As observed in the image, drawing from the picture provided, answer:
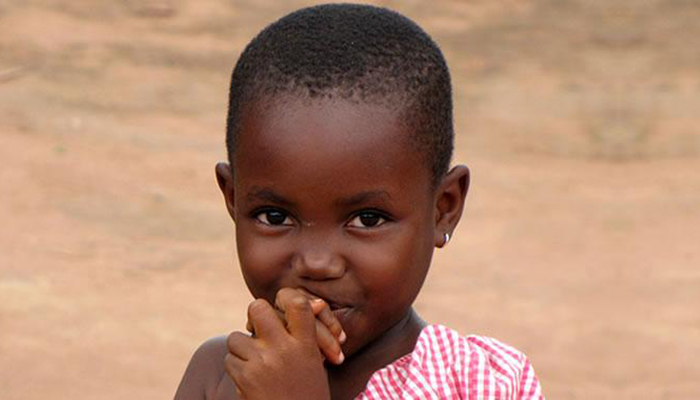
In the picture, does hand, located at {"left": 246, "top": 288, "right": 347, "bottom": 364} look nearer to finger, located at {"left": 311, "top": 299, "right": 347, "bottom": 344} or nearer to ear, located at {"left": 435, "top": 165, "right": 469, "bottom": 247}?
finger, located at {"left": 311, "top": 299, "right": 347, "bottom": 344}

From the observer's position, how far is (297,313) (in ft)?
8.10

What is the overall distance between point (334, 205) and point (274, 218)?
0.15m

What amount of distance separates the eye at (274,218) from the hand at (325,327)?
14 cm

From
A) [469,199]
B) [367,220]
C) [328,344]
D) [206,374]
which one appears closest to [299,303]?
[328,344]

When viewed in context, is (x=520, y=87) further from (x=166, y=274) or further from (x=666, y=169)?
(x=166, y=274)

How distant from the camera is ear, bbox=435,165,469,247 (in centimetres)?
277

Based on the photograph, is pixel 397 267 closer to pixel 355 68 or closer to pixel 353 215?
pixel 353 215

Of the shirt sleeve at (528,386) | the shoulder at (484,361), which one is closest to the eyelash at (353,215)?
the shoulder at (484,361)

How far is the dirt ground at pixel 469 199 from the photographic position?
633 centimetres

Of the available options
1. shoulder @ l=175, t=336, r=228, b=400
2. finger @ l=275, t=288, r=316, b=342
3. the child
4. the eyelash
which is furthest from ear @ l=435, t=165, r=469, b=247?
shoulder @ l=175, t=336, r=228, b=400

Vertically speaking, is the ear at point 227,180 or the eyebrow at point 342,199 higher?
the ear at point 227,180

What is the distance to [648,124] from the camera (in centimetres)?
999

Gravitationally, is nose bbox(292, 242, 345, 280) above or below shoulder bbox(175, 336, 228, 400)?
above

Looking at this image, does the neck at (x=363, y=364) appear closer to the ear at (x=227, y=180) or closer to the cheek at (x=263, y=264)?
the cheek at (x=263, y=264)
